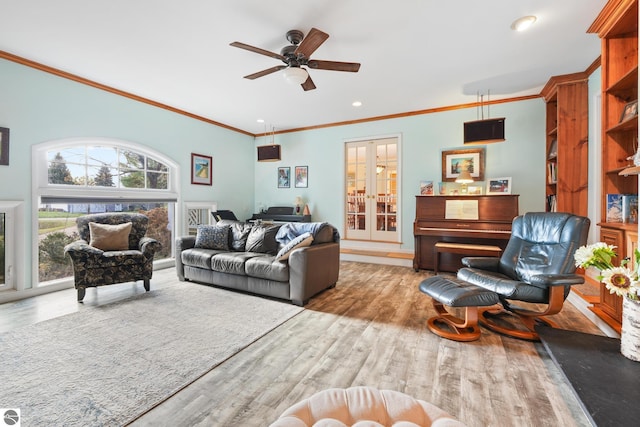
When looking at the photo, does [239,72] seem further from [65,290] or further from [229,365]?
[65,290]

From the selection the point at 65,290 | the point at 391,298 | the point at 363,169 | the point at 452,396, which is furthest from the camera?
the point at 363,169

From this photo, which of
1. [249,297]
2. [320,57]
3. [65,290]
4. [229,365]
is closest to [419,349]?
[229,365]

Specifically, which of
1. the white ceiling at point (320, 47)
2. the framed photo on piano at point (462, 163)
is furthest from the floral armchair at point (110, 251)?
the framed photo on piano at point (462, 163)

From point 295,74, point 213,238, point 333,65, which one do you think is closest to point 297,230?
point 213,238

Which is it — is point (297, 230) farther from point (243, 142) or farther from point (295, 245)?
point (243, 142)

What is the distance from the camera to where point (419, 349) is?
2.07m

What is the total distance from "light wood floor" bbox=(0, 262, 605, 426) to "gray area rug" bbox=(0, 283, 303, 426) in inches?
7.0

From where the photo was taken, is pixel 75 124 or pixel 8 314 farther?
pixel 75 124

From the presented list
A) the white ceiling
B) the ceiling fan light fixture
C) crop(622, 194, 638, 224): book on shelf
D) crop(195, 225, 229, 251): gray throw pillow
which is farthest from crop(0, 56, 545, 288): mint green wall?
the ceiling fan light fixture

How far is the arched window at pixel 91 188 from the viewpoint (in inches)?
137

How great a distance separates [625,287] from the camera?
66.3 inches

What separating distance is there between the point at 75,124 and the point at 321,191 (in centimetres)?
418

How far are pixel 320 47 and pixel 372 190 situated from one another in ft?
10.3

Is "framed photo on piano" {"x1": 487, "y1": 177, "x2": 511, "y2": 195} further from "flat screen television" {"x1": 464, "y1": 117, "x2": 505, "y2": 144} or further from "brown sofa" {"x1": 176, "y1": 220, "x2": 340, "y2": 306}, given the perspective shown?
"brown sofa" {"x1": 176, "y1": 220, "x2": 340, "y2": 306}
